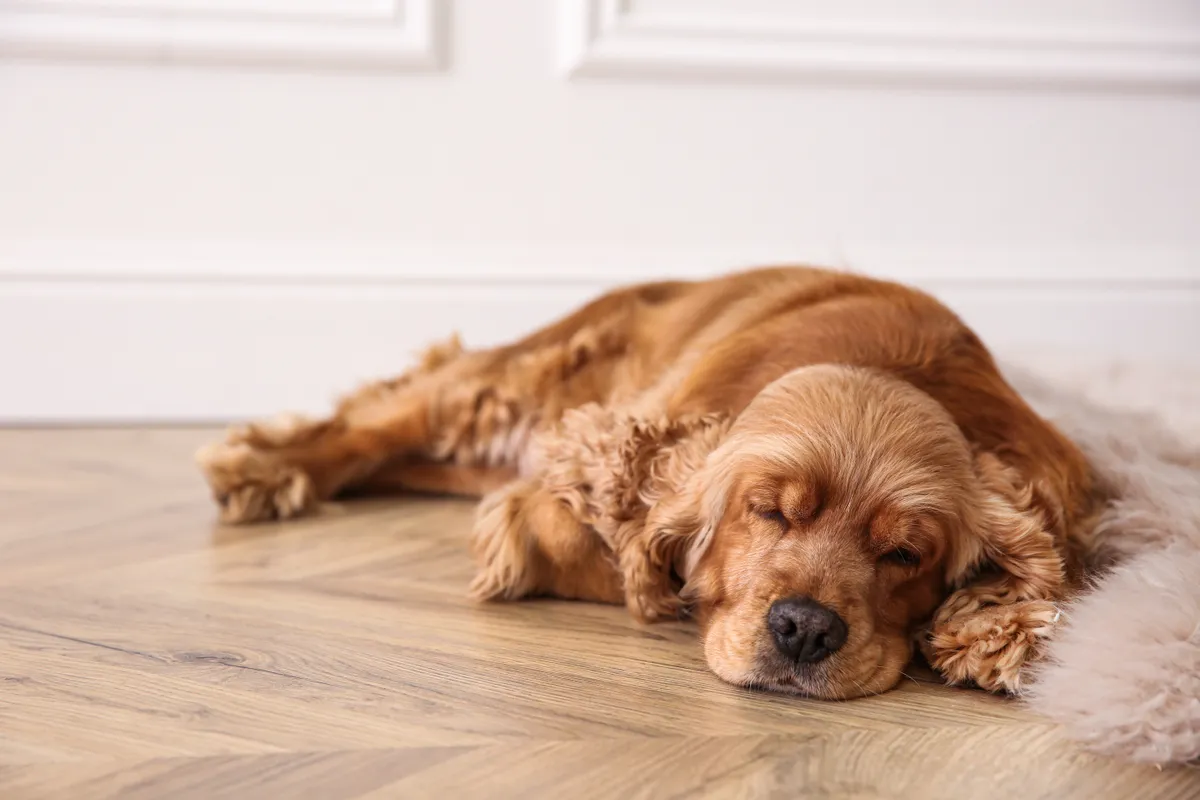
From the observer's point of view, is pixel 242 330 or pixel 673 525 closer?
pixel 673 525

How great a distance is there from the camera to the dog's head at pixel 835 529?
55.7 inches

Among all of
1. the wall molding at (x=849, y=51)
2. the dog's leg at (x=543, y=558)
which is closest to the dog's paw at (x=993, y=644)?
the dog's leg at (x=543, y=558)

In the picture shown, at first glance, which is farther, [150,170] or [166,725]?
[150,170]

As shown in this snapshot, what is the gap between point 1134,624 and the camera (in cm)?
136

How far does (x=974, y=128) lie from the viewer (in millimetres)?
3662

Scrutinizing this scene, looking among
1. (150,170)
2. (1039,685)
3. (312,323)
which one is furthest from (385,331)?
(1039,685)

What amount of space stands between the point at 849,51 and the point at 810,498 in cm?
241

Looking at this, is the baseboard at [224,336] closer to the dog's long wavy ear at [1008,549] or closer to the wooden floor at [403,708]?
the wooden floor at [403,708]

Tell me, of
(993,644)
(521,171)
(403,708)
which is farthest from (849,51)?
(403,708)

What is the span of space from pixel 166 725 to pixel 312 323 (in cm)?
233

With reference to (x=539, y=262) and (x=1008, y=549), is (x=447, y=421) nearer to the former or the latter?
(x=539, y=262)

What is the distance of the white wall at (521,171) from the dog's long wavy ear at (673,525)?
1866mm

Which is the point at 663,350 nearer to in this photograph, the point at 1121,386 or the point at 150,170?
the point at 1121,386

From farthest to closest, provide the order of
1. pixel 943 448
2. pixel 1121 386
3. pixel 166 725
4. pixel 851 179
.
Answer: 1. pixel 851 179
2. pixel 1121 386
3. pixel 943 448
4. pixel 166 725
